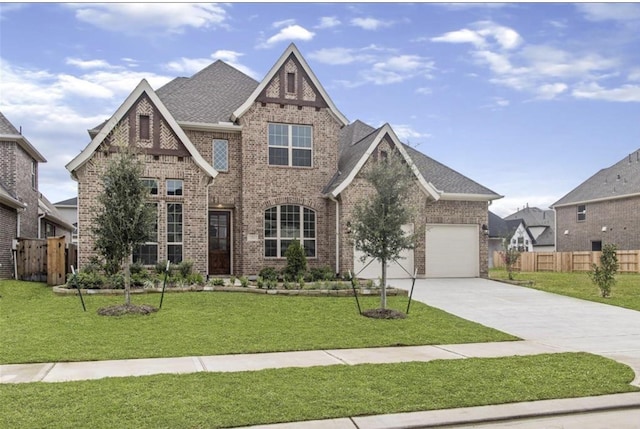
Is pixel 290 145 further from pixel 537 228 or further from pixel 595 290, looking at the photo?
pixel 537 228

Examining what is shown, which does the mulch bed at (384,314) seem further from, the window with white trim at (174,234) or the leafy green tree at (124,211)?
the window with white trim at (174,234)

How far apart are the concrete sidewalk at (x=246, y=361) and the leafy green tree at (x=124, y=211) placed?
4517 mm

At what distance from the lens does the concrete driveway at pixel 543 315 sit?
10125 millimetres

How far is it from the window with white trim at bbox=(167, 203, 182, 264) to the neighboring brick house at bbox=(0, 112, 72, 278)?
219 inches

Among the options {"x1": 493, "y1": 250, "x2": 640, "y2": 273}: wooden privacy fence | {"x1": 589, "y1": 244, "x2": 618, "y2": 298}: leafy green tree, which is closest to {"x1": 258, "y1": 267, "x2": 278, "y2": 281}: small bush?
{"x1": 589, "y1": 244, "x2": 618, "y2": 298}: leafy green tree

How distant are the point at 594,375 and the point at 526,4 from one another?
29.4 ft

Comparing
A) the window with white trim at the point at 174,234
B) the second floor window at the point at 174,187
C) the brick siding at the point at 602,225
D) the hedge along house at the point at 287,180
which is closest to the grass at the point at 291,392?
the window with white trim at the point at 174,234

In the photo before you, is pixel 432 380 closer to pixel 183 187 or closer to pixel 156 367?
pixel 156 367

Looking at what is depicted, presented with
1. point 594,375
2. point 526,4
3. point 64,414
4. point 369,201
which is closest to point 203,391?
point 64,414

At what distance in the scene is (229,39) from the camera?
46.4 ft

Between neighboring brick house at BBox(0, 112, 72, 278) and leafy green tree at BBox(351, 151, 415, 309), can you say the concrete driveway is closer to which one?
leafy green tree at BBox(351, 151, 415, 309)

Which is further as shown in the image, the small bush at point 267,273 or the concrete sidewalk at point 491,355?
the small bush at point 267,273

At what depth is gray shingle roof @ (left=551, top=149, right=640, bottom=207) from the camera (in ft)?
108

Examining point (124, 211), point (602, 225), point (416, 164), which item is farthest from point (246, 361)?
point (602, 225)
